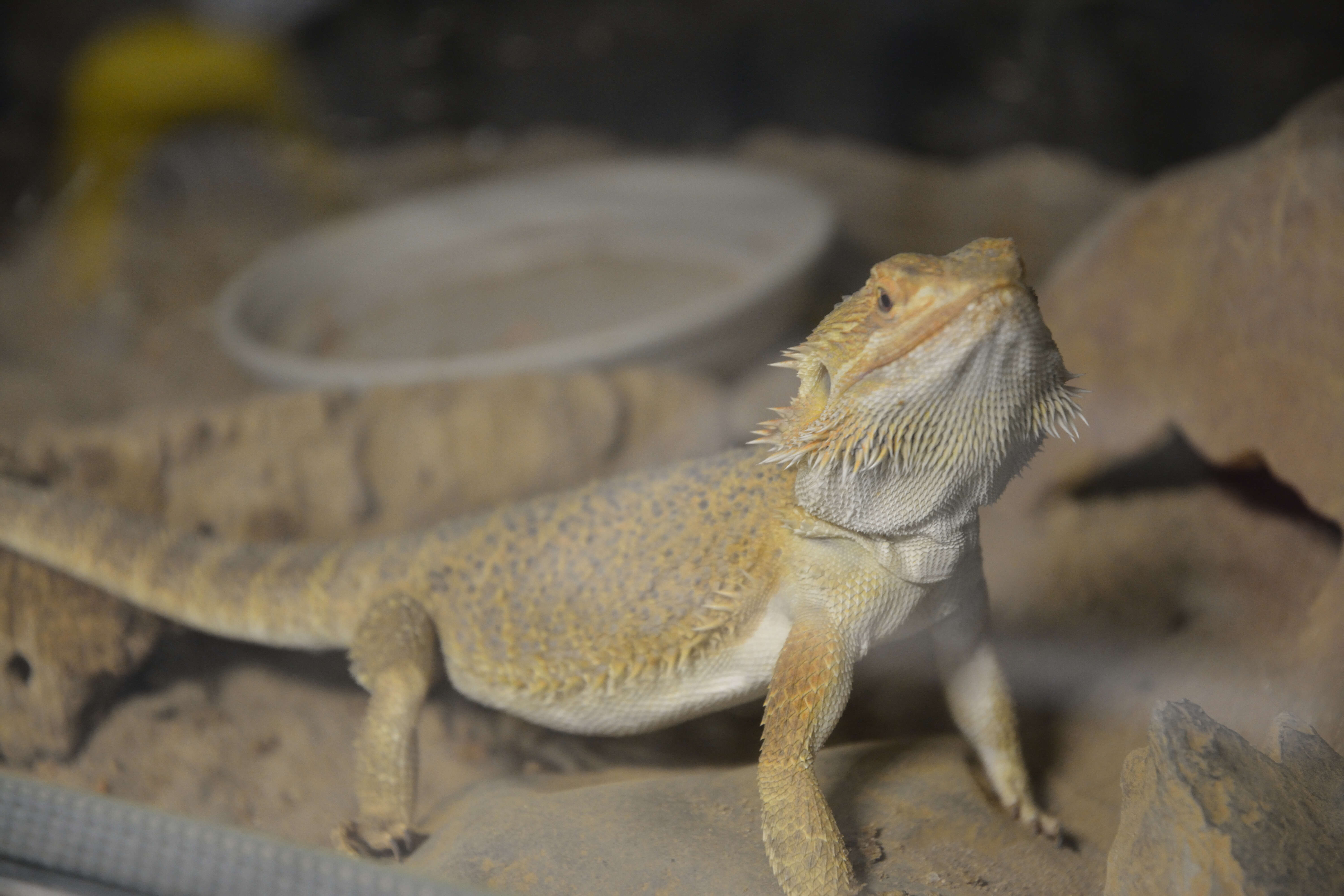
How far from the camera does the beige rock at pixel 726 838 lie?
5.24 feet

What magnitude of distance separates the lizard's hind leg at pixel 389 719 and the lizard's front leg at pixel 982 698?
120 centimetres

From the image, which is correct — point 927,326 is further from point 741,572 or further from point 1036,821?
point 1036,821

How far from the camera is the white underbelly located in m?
1.91

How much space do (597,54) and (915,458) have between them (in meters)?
3.23

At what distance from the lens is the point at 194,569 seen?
246 centimetres

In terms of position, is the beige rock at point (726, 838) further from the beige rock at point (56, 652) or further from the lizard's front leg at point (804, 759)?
the beige rock at point (56, 652)

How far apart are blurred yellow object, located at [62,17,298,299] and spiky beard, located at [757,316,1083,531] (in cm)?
326

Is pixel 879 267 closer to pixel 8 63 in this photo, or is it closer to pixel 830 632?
pixel 830 632

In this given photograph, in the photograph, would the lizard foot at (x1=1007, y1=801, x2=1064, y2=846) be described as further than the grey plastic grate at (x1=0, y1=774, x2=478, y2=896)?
Yes

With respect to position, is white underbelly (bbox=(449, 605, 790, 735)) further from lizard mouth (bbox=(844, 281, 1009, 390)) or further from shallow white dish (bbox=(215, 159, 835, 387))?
shallow white dish (bbox=(215, 159, 835, 387))

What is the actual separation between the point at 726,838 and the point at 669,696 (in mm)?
385

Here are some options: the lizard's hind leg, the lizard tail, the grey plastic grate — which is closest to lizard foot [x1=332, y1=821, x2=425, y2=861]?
the lizard's hind leg

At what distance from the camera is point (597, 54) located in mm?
4113

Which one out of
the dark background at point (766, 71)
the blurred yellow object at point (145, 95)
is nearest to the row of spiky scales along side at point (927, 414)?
the dark background at point (766, 71)
